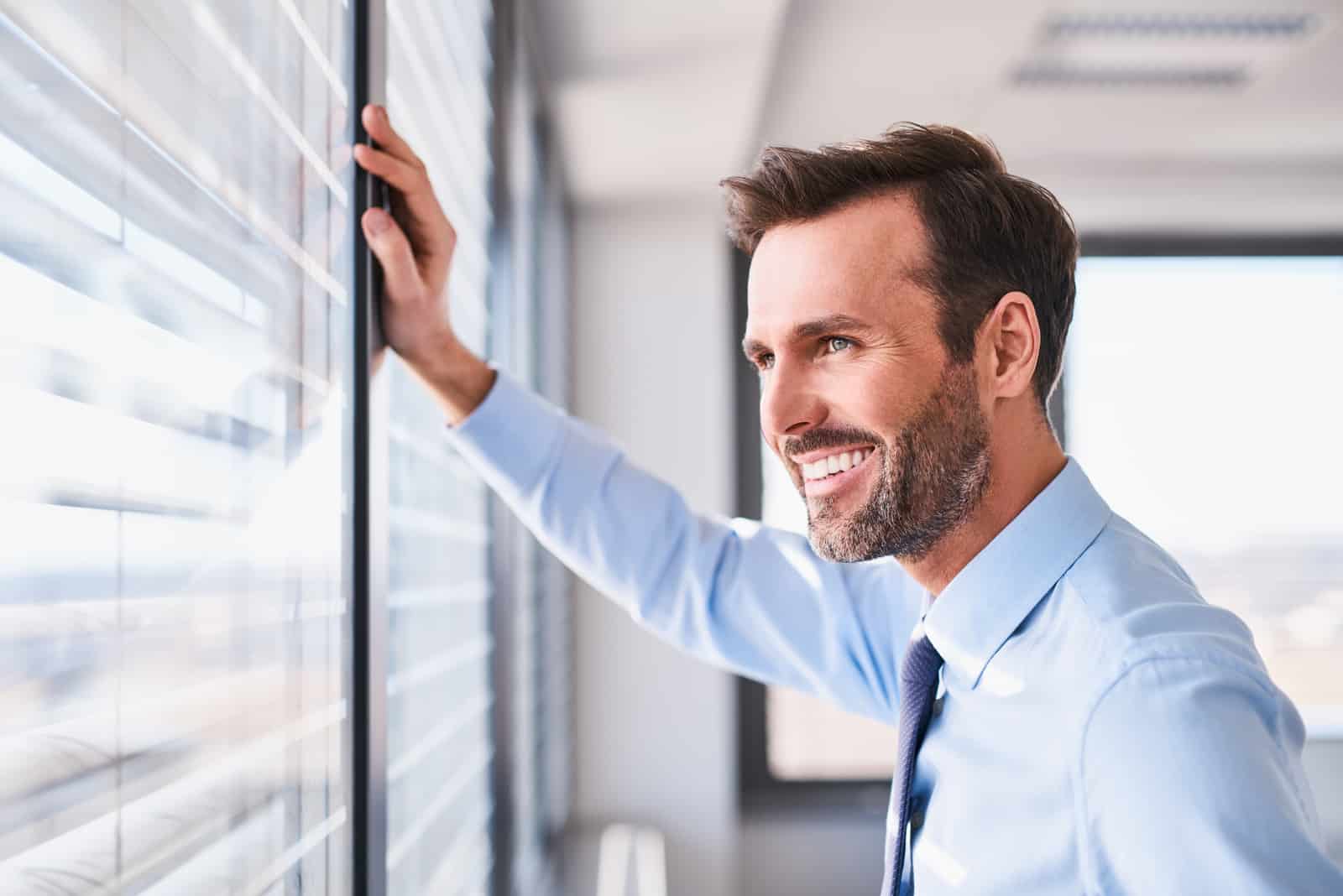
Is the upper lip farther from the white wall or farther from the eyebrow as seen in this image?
the white wall

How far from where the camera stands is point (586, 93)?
2168 millimetres

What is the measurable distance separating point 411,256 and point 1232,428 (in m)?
3.10

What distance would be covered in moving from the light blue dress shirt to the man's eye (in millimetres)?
218

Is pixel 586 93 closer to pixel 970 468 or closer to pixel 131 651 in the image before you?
pixel 970 468

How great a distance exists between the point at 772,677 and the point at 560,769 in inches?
55.4

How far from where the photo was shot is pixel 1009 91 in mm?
2660

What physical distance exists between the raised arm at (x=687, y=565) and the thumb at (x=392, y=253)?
0.70 ft

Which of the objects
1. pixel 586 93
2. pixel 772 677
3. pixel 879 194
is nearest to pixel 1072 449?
pixel 586 93

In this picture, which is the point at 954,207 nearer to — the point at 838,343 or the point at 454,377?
the point at 838,343

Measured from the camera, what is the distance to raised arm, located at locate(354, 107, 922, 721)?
4.00 feet

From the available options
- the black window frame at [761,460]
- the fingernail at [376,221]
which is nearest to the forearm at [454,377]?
the fingernail at [376,221]

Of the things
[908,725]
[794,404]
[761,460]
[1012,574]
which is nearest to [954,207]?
[794,404]

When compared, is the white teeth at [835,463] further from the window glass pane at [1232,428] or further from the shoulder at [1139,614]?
the window glass pane at [1232,428]

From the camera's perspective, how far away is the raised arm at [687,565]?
1.22 metres
